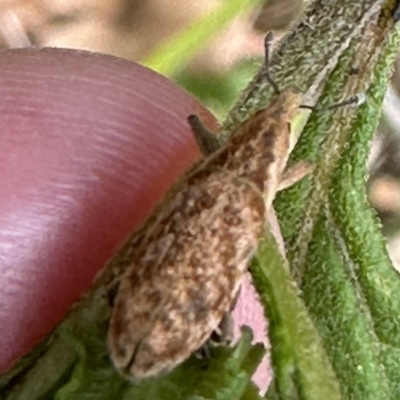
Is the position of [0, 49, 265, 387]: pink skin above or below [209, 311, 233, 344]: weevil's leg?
above

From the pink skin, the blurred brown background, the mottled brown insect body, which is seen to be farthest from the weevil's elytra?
the blurred brown background

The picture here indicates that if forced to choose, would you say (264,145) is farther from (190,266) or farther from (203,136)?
(190,266)

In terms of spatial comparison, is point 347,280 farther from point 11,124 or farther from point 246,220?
point 11,124

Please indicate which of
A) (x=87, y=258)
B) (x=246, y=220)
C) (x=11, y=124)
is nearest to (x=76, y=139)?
(x=11, y=124)

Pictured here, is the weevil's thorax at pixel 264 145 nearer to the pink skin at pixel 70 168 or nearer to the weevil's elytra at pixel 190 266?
the weevil's elytra at pixel 190 266

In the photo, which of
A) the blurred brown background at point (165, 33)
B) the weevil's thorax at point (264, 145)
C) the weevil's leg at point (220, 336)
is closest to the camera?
the weevil's leg at point (220, 336)

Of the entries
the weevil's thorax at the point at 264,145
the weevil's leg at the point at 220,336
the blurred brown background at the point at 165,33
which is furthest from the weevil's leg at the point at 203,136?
the blurred brown background at the point at 165,33

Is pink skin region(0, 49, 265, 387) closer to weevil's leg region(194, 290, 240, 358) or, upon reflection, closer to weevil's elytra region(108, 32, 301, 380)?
weevil's elytra region(108, 32, 301, 380)
